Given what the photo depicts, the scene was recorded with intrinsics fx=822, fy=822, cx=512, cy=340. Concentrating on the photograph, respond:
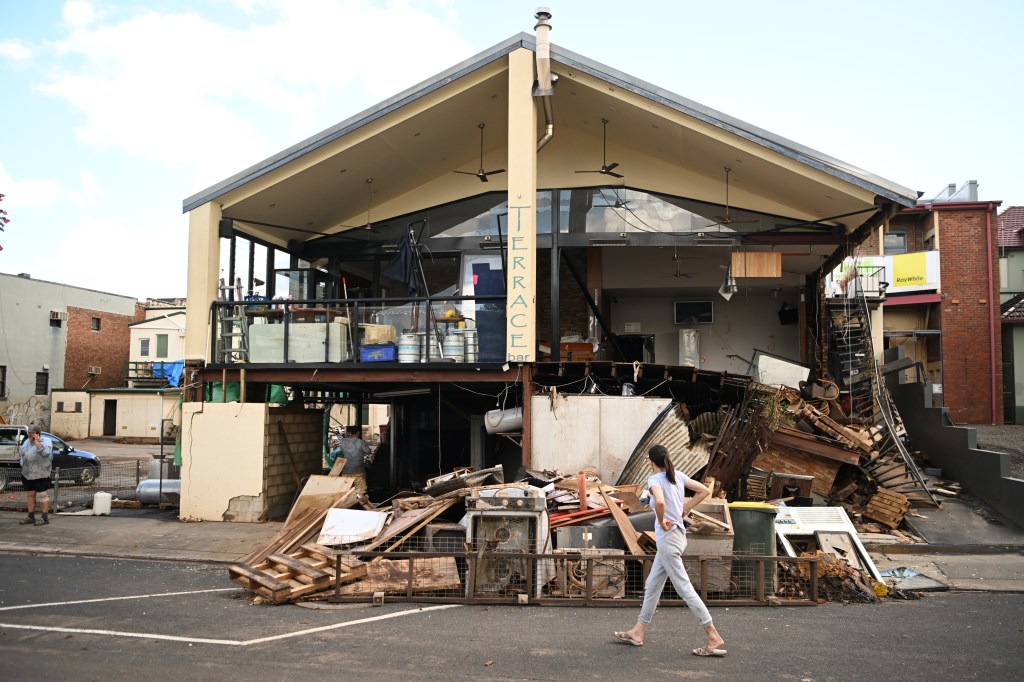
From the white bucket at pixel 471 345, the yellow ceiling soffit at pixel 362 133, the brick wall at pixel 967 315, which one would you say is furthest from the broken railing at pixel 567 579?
the brick wall at pixel 967 315

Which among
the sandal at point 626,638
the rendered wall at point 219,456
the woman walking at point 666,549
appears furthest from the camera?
the rendered wall at point 219,456

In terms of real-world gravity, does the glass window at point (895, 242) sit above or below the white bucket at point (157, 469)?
above

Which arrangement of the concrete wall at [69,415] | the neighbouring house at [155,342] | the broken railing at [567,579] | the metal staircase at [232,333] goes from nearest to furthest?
the broken railing at [567,579] → the metal staircase at [232,333] → the concrete wall at [69,415] → the neighbouring house at [155,342]

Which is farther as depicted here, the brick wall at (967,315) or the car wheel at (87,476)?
the brick wall at (967,315)

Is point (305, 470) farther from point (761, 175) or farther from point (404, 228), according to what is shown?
point (761, 175)

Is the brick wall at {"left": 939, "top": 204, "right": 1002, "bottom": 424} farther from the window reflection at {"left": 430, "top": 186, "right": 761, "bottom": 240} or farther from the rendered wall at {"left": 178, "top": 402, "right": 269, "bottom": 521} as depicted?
the rendered wall at {"left": 178, "top": 402, "right": 269, "bottom": 521}

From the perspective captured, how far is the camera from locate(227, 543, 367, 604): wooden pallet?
8.48 metres

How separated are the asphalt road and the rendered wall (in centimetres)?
507

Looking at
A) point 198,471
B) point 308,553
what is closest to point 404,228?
point 198,471

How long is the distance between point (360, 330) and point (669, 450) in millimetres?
5874

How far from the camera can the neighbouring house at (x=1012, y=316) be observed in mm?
25516

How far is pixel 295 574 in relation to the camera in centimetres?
889

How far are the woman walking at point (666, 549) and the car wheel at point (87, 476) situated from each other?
55.1 feet

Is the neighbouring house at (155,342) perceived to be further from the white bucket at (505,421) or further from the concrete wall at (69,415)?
the white bucket at (505,421)
